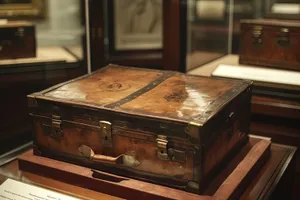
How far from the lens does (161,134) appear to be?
4.52ft

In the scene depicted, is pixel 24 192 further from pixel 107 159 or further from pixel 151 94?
pixel 151 94

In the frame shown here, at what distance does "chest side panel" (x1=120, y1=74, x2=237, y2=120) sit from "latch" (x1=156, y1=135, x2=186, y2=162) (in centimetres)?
7


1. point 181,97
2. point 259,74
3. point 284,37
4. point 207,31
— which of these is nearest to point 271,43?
point 284,37

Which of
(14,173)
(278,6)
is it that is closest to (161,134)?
(14,173)

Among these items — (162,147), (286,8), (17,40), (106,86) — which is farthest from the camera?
(286,8)

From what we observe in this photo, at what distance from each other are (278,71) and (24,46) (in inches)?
42.8

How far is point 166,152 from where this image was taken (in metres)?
1.38

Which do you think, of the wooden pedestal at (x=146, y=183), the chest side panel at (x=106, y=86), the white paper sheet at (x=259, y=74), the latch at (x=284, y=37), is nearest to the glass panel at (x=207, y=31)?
the white paper sheet at (x=259, y=74)

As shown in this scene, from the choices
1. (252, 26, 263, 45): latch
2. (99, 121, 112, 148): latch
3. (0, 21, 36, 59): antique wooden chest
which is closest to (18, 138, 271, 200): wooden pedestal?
(99, 121, 112, 148): latch

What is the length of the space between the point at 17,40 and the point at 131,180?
2.98 feet

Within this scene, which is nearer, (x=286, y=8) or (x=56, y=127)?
(x=56, y=127)

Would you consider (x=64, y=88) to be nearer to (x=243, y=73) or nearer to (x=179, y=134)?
(x=179, y=134)

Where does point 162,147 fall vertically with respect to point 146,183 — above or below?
above

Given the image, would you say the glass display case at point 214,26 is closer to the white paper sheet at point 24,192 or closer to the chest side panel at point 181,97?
the chest side panel at point 181,97
